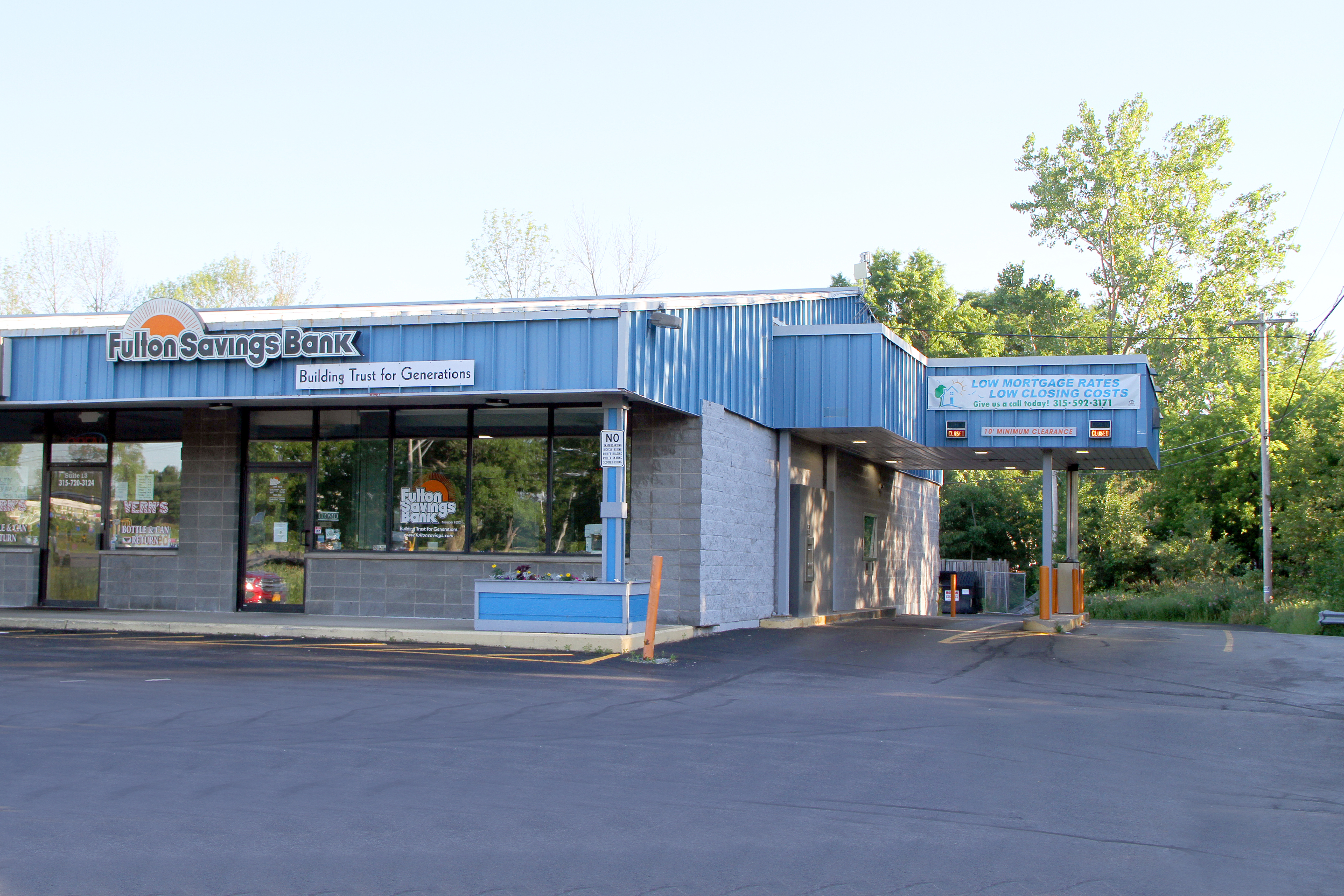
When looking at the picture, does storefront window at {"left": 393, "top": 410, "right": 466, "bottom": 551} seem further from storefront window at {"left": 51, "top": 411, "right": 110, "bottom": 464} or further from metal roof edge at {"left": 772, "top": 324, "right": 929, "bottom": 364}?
metal roof edge at {"left": 772, "top": 324, "right": 929, "bottom": 364}

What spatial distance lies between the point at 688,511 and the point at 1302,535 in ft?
83.3

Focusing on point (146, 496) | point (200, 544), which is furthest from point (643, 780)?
point (146, 496)

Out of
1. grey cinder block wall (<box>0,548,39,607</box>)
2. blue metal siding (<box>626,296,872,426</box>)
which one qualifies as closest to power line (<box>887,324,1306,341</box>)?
blue metal siding (<box>626,296,872,426</box>)

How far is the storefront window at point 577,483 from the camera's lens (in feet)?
58.4

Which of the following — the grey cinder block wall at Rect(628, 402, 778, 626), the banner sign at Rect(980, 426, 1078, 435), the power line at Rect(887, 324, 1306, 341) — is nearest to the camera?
the grey cinder block wall at Rect(628, 402, 778, 626)

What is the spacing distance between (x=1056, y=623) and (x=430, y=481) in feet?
40.1

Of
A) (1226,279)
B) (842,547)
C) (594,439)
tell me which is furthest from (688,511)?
(1226,279)

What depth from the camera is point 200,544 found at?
19.1m

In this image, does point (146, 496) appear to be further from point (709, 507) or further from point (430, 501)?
point (709, 507)

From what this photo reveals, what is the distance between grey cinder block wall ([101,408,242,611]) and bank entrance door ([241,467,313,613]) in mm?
221

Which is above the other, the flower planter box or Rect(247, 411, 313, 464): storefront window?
Rect(247, 411, 313, 464): storefront window

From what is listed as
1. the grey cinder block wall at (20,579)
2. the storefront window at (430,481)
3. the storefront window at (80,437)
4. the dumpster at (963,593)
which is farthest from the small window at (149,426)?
the dumpster at (963,593)

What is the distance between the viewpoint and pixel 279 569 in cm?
1902

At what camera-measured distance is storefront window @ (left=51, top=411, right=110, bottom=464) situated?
19.7 metres
